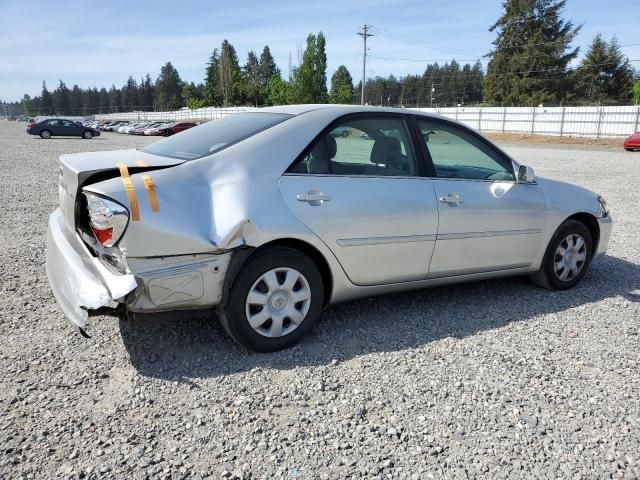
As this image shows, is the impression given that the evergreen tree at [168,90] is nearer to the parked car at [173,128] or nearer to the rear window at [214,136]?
the parked car at [173,128]

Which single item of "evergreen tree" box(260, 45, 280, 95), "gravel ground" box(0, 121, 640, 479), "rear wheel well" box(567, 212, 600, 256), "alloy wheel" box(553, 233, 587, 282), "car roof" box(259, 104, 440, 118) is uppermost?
"evergreen tree" box(260, 45, 280, 95)

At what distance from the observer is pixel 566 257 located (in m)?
5.12

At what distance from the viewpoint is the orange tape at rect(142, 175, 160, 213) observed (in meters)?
3.14

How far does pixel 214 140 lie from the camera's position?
3838mm

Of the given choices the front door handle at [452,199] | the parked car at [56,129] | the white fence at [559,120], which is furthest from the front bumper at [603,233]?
the parked car at [56,129]

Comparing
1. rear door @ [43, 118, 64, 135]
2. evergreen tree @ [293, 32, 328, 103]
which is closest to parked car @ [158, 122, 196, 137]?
rear door @ [43, 118, 64, 135]

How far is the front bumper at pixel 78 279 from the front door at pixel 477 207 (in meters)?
2.36

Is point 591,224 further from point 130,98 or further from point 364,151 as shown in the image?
point 130,98

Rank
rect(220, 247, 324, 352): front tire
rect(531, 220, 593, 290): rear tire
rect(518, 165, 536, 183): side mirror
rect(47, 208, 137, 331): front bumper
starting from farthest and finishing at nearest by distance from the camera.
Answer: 1. rect(531, 220, 593, 290): rear tire
2. rect(518, 165, 536, 183): side mirror
3. rect(220, 247, 324, 352): front tire
4. rect(47, 208, 137, 331): front bumper

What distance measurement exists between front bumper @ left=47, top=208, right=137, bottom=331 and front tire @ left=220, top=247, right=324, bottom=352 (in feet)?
2.28

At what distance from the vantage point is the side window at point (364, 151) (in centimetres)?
377

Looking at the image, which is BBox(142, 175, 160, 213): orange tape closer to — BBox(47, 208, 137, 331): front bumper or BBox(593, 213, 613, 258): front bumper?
BBox(47, 208, 137, 331): front bumper

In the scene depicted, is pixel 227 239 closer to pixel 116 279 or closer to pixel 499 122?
pixel 116 279

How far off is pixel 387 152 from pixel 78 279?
2.35m
